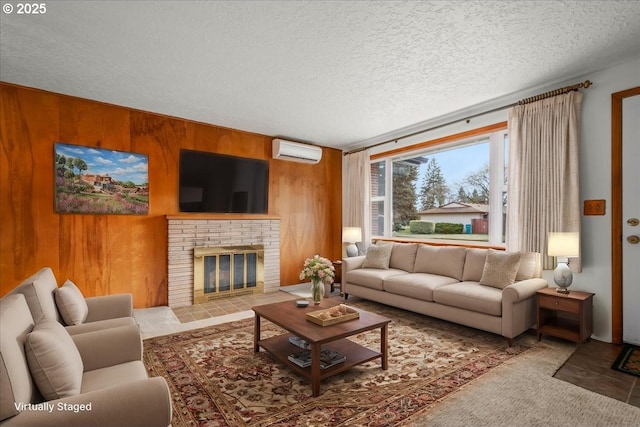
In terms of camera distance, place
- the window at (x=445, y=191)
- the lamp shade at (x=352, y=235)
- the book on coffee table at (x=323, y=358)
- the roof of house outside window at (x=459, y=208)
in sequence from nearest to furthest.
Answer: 1. the book on coffee table at (x=323, y=358)
2. the window at (x=445, y=191)
3. the roof of house outside window at (x=459, y=208)
4. the lamp shade at (x=352, y=235)

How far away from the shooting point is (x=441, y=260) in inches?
165

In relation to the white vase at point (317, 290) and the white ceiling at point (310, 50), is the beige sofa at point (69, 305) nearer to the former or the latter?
the white vase at point (317, 290)

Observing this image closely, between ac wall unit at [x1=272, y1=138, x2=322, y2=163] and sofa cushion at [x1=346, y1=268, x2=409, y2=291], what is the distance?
7.25 feet

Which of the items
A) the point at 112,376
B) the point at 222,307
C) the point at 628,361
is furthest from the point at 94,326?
the point at 628,361

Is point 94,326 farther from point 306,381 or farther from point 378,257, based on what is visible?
point 378,257

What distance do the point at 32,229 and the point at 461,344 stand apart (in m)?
4.78

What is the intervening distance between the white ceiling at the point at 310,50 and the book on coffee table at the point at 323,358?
8.26ft

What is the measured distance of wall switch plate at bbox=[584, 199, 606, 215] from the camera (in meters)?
3.11

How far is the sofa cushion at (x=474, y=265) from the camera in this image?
12.4ft

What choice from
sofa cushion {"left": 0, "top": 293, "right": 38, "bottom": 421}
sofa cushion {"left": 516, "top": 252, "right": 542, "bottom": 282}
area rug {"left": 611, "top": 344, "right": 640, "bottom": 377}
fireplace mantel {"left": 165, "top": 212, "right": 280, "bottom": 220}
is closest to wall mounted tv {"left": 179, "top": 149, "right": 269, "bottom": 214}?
fireplace mantel {"left": 165, "top": 212, "right": 280, "bottom": 220}

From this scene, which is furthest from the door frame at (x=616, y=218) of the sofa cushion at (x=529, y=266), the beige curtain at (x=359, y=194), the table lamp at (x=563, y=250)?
the beige curtain at (x=359, y=194)

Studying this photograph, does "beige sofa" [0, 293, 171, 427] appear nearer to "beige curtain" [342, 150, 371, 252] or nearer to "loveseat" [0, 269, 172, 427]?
"loveseat" [0, 269, 172, 427]

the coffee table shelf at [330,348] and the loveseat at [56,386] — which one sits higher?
the loveseat at [56,386]

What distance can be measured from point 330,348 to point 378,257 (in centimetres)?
231
